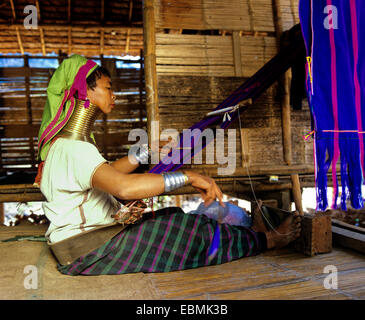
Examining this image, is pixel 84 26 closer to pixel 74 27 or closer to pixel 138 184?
pixel 74 27

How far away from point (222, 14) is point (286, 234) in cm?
283

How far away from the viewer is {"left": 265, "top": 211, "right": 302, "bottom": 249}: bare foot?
7.70 feet

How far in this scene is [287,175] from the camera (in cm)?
388

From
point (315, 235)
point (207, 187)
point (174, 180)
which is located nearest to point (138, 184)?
point (174, 180)

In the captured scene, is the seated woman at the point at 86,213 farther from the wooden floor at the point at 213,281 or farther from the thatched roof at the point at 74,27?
the thatched roof at the point at 74,27

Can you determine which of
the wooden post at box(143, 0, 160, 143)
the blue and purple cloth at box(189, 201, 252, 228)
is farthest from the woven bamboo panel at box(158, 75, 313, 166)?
the blue and purple cloth at box(189, 201, 252, 228)

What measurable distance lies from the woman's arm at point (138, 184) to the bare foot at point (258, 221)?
3.67ft

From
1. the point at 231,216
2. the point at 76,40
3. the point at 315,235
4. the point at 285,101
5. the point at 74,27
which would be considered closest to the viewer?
the point at 315,235

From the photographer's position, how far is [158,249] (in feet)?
6.62

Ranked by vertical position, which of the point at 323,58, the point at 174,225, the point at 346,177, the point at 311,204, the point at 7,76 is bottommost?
the point at 311,204

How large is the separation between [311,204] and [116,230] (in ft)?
17.7

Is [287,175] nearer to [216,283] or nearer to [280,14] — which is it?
[280,14]
